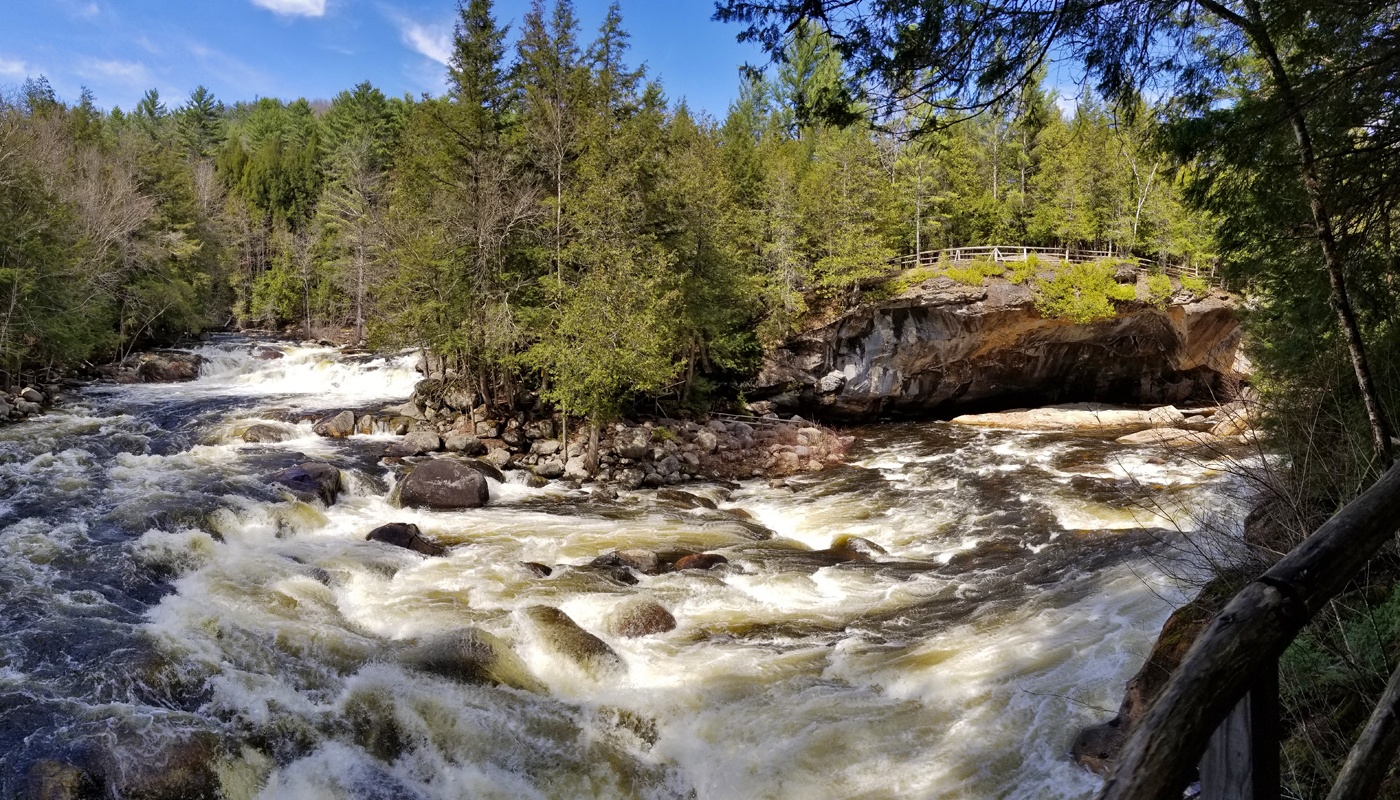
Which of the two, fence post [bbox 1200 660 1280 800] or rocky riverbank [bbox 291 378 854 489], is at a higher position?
fence post [bbox 1200 660 1280 800]

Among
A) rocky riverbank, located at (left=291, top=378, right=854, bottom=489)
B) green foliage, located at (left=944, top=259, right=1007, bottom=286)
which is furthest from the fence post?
green foliage, located at (left=944, top=259, right=1007, bottom=286)

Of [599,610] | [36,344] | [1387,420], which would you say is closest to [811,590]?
[599,610]

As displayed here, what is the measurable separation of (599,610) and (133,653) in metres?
5.21

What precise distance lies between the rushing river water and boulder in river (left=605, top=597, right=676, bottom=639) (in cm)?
21

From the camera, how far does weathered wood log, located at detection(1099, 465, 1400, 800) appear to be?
1.67m

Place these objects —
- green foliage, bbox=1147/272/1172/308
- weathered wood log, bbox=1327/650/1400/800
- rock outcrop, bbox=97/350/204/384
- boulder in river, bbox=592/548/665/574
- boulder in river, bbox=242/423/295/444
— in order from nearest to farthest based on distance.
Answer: weathered wood log, bbox=1327/650/1400/800
boulder in river, bbox=592/548/665/574
boulder in river, bbox=242/423/295/444
rock outcrop, bbox=97/350/204/384
green foliage, bbox=1147/272/1172/308

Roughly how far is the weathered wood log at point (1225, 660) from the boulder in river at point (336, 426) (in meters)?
22.2

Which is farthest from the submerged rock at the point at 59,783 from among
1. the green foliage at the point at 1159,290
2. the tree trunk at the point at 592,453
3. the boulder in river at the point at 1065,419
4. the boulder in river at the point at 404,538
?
the green foliage at the point at 1159,290

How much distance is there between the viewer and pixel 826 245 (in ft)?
96.1

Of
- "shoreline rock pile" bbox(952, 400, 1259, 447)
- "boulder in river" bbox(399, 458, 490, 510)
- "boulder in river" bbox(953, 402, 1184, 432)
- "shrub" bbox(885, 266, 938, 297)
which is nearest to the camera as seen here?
"boulder in river" bbox(399, 458, 490, 510)

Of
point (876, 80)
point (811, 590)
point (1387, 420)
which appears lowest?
point (811, 590)

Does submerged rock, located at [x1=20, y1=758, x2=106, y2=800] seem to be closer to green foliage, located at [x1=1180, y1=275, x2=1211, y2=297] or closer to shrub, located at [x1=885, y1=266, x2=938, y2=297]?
shrub, located at [x1=885, y1=266, x2=938, y2=297]

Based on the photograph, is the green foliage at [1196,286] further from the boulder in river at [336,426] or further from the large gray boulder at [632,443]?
the boulder in river at [336,426]

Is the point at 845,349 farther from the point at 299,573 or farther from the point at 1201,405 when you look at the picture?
the point at 299,573
